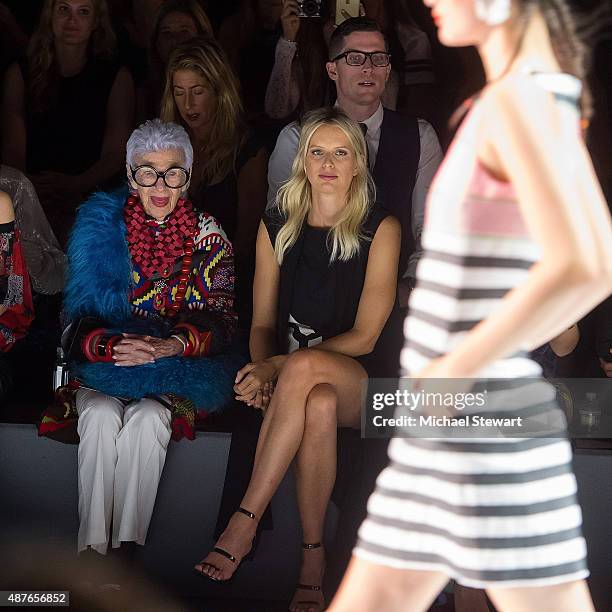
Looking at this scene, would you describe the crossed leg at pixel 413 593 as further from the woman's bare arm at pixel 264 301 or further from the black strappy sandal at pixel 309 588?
the woman's bare arm at pixel 264 301

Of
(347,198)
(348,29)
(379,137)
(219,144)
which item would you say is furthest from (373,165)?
(219,144)

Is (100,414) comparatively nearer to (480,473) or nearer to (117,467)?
(117,467)

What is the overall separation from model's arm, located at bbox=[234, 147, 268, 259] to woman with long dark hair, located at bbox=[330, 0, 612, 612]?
4.38 feet

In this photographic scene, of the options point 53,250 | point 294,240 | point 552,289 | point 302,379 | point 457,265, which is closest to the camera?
point 552,289

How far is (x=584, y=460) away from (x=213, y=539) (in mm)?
864

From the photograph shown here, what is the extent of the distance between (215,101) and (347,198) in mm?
633

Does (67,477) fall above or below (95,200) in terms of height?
below

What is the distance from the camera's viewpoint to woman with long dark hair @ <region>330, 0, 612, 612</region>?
1.57 meters

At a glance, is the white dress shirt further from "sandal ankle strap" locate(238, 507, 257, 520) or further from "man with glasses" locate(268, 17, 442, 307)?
"sandal ankle strap" locate(238, 507, 257, 520)

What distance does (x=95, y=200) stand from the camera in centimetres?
279

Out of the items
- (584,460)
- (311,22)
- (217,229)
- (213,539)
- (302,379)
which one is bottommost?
(213,539)

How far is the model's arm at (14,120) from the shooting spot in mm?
3168

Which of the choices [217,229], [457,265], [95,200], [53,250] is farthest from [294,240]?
[457,265]

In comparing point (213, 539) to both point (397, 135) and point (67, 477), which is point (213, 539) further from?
point (397, 135)
